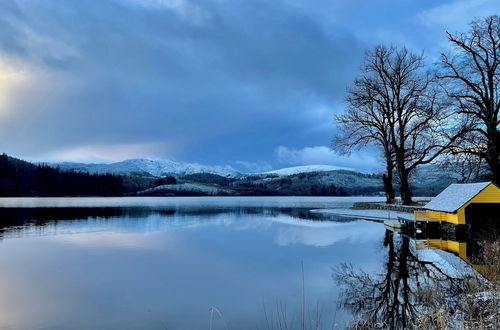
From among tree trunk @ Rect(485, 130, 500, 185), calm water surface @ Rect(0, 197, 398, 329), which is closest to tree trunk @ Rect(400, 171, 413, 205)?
tree trunk @ Rect(485, 130, 500, 185)

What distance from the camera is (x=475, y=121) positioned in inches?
1181

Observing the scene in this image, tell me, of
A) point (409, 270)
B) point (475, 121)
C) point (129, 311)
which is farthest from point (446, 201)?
point (129, 311)

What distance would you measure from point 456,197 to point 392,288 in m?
16.5

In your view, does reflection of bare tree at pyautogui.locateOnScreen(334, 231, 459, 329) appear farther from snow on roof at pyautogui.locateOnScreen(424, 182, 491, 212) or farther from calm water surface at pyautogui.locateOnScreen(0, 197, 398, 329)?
snow on roof at pyautogui.locateOnScreen(424, 182, 491, 212)

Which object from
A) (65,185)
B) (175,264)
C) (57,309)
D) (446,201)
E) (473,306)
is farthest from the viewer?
(65,185)

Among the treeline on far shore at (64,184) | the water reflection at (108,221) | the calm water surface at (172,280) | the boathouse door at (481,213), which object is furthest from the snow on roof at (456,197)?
the treeline on far shore at (64,184)

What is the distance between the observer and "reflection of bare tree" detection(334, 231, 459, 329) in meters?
9.39

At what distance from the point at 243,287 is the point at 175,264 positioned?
484 centimetres

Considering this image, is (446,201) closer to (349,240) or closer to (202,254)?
(349,240)

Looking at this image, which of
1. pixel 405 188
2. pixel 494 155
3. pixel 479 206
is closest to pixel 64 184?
pixel 405 188

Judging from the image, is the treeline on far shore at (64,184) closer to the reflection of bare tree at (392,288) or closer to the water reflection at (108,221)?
the water reflection at (108,221)

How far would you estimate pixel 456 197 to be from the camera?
25.6 m

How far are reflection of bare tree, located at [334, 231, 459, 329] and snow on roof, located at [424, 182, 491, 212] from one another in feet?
28.9

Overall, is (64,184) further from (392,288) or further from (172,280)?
(392,288)
